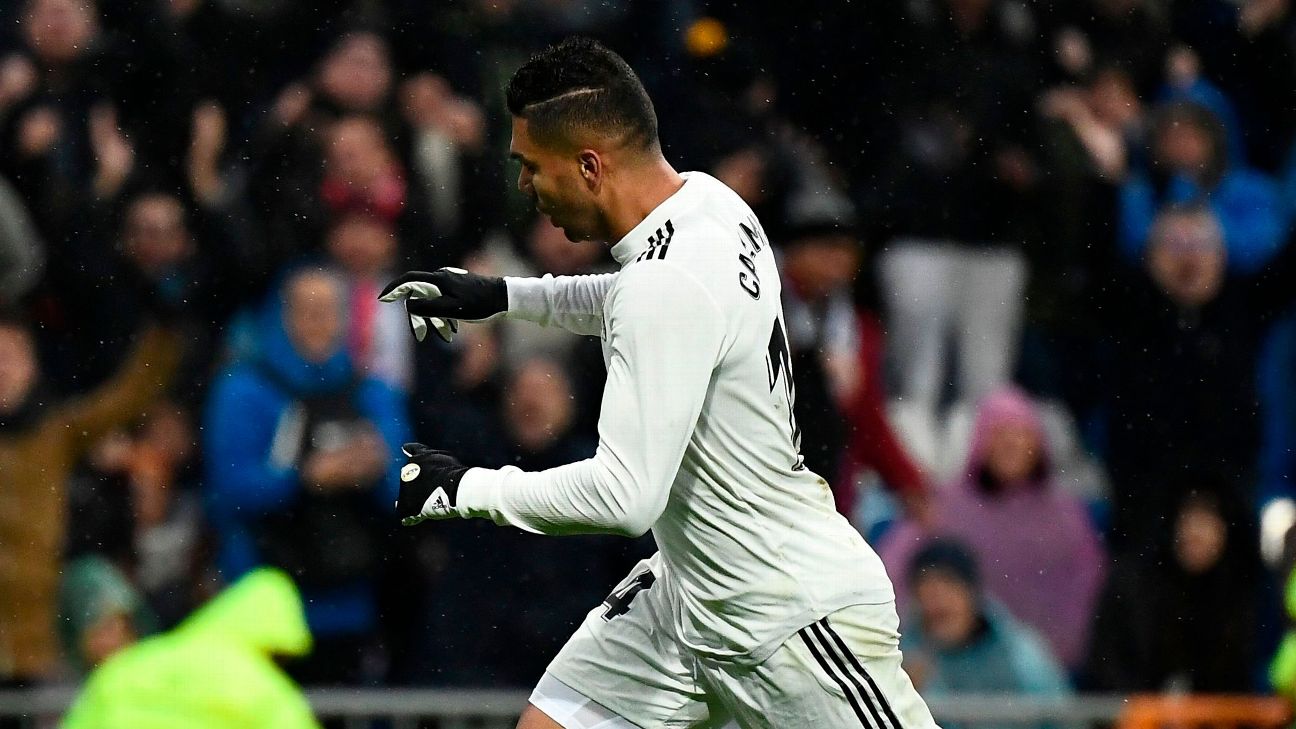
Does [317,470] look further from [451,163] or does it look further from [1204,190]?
[1204,190]

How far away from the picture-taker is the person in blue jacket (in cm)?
573

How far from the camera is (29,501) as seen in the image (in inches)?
227

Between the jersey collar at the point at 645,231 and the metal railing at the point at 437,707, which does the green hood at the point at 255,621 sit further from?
the jersey collar at the point at 645,231

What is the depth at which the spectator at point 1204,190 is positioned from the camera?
23.1 feet

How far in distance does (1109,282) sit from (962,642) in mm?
1698

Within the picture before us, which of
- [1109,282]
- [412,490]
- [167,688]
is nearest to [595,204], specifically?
[412,490]

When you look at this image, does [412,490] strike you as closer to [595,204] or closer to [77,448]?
[595,204]

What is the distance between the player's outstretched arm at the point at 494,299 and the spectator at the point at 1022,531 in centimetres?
248

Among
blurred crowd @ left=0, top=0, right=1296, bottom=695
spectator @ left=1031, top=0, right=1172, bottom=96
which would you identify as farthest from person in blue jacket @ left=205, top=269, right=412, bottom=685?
spectator @ left=1031, top=0, right=1172, bottom=96

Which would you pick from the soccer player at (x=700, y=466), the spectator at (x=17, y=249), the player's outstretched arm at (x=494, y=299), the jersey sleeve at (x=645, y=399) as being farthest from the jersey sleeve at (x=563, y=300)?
the spectator at (x=17, y=249)

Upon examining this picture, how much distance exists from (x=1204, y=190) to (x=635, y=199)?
4.22 m

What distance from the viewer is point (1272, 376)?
6.96 metres

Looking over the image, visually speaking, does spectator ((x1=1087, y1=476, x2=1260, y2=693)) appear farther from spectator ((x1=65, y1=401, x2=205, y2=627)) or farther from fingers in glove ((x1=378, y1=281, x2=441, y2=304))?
fingers in glove ((x1=378, y1=281, x2=441, y2=304))

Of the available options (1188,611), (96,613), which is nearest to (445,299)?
(96,613)
